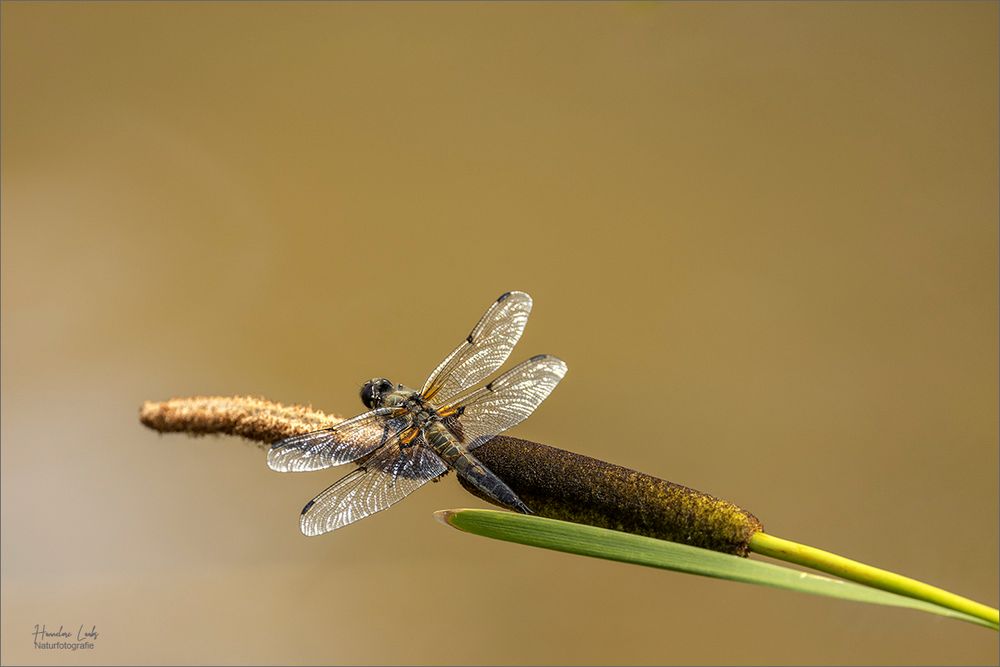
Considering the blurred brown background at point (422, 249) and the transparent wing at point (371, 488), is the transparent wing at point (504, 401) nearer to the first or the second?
the transparent wing at point (371, 488)

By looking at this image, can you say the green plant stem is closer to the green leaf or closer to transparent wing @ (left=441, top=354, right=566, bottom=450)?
the green leaf

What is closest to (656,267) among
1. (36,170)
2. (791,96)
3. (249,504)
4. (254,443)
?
(791,96)

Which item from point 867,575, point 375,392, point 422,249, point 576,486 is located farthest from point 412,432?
point 422,249

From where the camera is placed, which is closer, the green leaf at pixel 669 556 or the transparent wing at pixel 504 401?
the green leaf at pixel 669 556

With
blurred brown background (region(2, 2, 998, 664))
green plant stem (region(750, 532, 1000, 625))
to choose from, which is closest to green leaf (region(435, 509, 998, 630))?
green plant stem (region(750, 532, 1000, 625))

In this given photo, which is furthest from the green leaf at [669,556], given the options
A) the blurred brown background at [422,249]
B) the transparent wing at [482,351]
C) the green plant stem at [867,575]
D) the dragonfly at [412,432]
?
the blurred brown background at [422,249]

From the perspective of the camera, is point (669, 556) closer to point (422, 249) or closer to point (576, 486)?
point (576, 486)

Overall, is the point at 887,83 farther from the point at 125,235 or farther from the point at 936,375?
the point at 125,235
